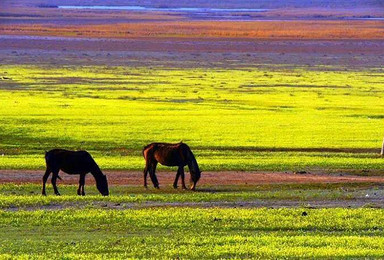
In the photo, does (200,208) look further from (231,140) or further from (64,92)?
(64,92)

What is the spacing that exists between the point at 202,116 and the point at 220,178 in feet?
57.2

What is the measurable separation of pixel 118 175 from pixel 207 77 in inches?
1651

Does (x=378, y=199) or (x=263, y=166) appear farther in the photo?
(x=263, y=166)

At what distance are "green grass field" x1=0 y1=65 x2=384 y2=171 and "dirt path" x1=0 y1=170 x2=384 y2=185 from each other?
101cm

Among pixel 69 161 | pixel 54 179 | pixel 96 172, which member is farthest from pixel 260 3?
pixel 69 161

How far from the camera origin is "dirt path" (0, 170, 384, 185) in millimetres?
23016

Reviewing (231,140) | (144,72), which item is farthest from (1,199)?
(144,72)

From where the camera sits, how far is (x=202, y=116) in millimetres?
41094

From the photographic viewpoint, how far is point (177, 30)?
111375 millimetres

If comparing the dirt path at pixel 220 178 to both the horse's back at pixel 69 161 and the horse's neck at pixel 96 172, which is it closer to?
the horse's neck at pixel 96 172

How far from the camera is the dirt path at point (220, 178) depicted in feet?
75.5

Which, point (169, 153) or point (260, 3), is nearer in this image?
point (169, 153)

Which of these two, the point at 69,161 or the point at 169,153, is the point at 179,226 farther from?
the point at 169,153

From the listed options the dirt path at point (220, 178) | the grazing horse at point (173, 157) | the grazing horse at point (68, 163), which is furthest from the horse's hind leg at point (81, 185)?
the dirt path at point (220, 178)
